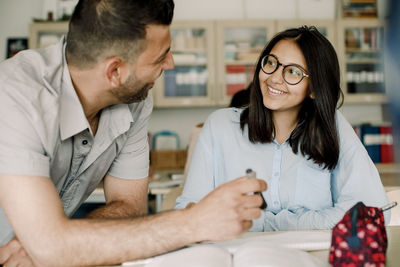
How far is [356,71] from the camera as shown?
12.9 feet

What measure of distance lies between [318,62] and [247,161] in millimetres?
484

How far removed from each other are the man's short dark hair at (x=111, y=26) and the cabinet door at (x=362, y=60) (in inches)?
122

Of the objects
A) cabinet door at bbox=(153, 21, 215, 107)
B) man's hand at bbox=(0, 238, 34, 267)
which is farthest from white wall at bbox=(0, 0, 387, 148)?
man's hand at bbox=(0, 238, 34, 267)

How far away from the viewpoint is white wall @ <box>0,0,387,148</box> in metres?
4.12

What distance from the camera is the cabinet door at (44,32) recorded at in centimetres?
372

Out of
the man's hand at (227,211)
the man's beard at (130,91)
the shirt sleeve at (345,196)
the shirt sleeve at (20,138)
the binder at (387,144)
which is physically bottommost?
the binder at (387,144)

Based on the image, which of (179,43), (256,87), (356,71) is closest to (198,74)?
(179,43)

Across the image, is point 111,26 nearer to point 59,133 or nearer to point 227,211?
point 59,133

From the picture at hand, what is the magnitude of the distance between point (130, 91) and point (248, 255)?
661mm

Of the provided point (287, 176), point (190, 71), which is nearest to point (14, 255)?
point (287, 176)

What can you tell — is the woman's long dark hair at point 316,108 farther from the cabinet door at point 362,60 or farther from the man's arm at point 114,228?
the cabinet door at point 362,60

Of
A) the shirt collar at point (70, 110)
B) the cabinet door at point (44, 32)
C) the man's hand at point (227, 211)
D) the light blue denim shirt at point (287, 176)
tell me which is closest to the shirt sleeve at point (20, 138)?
the shirt collar at point (70, 110)

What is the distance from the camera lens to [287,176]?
1.51 meters

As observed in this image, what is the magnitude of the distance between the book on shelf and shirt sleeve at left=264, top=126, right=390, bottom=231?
363mm
